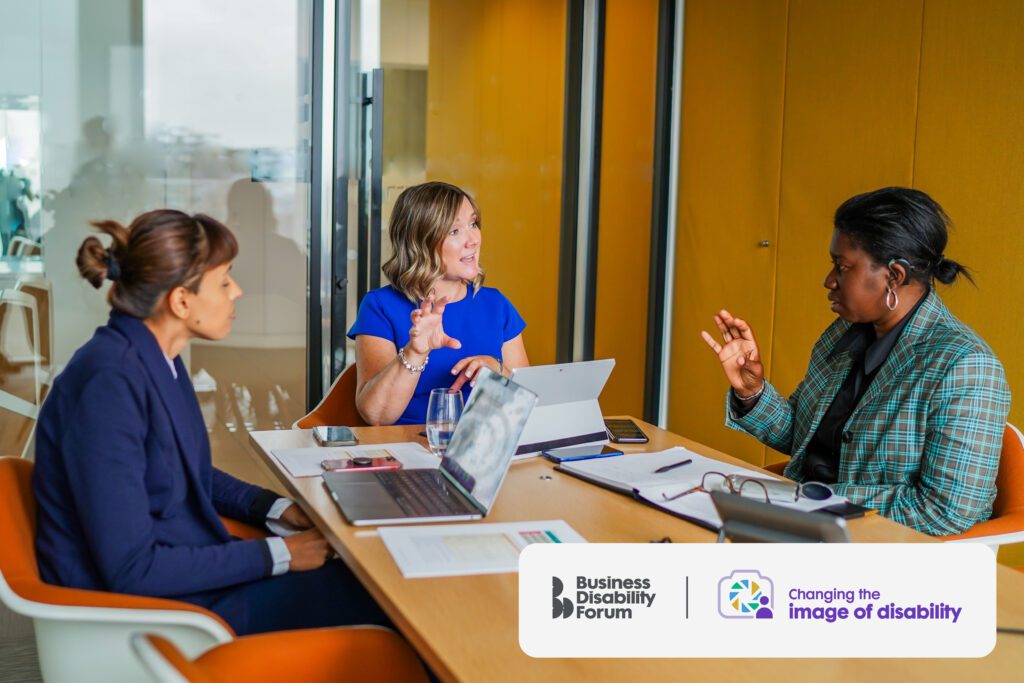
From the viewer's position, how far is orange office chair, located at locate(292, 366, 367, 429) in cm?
310

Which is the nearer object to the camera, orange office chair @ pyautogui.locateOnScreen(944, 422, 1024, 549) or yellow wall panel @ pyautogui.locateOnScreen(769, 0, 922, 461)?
orange office chair @ pyautogui.locateOnScreen(944, 422, 1024, 549)

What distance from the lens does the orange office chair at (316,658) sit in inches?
59.9

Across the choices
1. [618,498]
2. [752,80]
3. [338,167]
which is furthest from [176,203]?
[618,498]

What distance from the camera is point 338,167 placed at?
4.46 m

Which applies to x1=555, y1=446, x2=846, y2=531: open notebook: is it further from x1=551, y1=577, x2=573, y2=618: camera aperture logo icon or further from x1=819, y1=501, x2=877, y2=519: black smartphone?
x1=551, y1=577, x2=573, y2=618: camera aperture logo icon

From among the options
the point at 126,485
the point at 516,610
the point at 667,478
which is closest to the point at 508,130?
the point at 667,478

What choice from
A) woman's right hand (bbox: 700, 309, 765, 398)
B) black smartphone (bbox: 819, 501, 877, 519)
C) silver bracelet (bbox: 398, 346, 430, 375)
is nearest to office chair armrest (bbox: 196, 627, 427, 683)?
black smartphone (bbox: 819, 501, 877, 519)

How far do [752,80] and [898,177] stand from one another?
3.44 ft

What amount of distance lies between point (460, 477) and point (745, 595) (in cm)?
80

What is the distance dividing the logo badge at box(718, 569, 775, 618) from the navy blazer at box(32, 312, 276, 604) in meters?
0.88

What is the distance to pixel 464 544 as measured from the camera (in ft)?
5.52

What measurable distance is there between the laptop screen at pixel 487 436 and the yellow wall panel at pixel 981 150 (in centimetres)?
211

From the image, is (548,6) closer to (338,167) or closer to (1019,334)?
(338,167)

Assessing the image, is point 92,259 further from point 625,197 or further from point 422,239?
point 625,197
